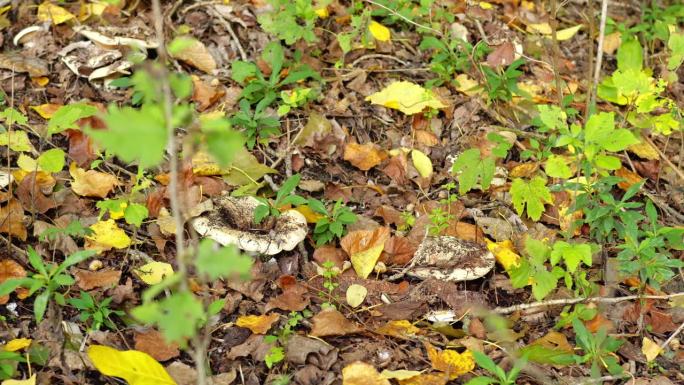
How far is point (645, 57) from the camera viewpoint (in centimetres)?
527

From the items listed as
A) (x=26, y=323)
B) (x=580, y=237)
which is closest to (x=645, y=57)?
(x=580, y=237)

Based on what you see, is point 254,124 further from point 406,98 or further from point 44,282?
point 44,282

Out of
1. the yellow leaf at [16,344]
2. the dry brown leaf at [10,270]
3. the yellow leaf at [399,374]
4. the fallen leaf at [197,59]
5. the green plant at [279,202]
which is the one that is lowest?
the yellow leaf at [16,344]

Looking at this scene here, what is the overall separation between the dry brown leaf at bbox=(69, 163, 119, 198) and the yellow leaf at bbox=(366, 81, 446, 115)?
1.67 meters

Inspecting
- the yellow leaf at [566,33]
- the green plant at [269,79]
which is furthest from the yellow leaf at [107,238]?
the yellow leaf at [566,33]

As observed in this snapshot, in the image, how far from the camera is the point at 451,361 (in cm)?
314

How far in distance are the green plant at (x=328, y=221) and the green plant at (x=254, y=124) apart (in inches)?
29.2

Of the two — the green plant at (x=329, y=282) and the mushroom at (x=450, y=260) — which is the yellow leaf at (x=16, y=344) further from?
the mushroom at (x=450, y=260)

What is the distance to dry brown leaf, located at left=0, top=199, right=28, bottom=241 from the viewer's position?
347 cm

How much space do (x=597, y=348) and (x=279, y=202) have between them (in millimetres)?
1616

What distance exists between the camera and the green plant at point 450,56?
461 cm

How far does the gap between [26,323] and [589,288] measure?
2.60m

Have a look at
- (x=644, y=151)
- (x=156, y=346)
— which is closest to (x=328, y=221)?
(x=156, y=346)

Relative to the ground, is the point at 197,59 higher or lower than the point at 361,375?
higher
